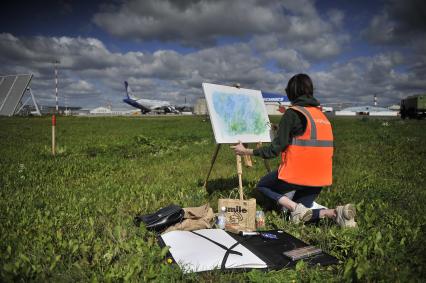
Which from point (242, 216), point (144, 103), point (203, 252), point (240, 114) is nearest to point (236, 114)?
point (240, 114)

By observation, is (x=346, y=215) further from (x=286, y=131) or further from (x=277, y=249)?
(x=286, y=131)

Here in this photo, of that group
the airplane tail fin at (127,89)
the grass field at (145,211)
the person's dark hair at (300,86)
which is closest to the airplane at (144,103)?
the airplane tail fin at (127,89)

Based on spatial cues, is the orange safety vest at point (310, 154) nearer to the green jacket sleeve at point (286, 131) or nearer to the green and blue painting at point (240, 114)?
the green jacket sleeve at point (286, 131)

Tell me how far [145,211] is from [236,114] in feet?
8.36

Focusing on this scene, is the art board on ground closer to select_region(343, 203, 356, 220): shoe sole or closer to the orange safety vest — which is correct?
the orange safety vest

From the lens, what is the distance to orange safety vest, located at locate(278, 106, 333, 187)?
459 centimetres

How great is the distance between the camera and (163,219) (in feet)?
14.6

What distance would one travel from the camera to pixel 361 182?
754cm

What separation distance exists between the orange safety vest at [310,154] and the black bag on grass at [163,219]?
1688 millimetres

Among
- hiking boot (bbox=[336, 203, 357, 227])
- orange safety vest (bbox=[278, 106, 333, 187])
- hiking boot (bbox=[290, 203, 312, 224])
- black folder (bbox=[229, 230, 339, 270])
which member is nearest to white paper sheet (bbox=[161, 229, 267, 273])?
black folder (bbox=[229, 230, 339, 270])

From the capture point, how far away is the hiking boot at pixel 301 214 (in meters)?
4.78

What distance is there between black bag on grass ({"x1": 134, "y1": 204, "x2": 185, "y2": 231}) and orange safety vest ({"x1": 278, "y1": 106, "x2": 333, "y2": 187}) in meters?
1.69

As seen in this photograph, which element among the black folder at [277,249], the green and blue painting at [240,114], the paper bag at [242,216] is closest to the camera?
the black folder at [277,249]

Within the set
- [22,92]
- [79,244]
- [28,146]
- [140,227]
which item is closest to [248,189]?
[140,227]
